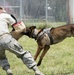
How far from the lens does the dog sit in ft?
24.9

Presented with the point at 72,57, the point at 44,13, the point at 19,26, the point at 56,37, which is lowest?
the point at 44,13

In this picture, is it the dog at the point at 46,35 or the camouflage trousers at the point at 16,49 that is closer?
the camouflage trousers at the point at 16,49

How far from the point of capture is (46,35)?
804cm

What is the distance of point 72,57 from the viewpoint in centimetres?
889

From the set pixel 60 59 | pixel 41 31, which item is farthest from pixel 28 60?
pixel 60 59

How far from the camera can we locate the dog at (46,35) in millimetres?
7601

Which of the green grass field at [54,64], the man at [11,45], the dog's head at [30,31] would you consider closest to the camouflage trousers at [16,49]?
the man at [11,45]

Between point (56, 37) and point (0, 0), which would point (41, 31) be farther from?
point (0, 0)

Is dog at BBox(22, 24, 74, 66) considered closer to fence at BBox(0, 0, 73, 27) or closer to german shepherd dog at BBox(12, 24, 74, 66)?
german shepherd dog at BBox(12, 24, 74, 66)

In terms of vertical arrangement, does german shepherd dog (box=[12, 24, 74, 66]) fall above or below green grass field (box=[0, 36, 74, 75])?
above

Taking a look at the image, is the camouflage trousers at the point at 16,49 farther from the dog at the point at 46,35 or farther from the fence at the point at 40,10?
the fence at the point at 40,10

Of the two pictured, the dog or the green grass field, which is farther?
the dog

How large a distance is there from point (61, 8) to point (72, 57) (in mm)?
12535

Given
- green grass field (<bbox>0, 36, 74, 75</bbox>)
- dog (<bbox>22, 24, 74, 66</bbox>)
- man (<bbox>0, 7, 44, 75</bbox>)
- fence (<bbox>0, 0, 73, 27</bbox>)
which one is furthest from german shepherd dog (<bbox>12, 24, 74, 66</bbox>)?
fence (<bbox>0, 0, 73, 27</bbox>)
